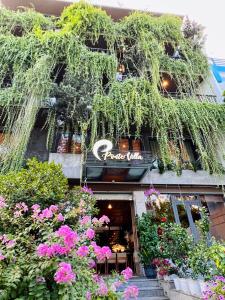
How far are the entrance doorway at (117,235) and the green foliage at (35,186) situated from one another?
462 cm

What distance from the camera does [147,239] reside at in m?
7.65

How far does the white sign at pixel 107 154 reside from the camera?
8.62m

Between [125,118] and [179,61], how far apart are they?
5344mm

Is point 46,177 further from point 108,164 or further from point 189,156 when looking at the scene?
point 189,156

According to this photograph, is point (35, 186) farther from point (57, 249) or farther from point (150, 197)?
point (150, 197)

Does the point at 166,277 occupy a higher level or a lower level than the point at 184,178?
lower

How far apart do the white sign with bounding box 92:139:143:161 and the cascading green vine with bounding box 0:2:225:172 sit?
511mm

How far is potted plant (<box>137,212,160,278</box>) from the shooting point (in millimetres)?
7422

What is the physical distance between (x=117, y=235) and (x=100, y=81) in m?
8.21

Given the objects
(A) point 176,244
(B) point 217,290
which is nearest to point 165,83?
(A) point 176,244

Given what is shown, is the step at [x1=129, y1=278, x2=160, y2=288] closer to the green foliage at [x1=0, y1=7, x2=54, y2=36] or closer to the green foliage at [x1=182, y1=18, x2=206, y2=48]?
Answer: the green foliage at [x1=0, y1=7, x2=54, y2=36]

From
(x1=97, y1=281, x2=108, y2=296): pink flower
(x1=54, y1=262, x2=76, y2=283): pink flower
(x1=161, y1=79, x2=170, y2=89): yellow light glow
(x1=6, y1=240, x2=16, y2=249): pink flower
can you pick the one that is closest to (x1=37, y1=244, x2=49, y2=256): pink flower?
(x1=54, y1=262, x2=76, y2=283): pink flower

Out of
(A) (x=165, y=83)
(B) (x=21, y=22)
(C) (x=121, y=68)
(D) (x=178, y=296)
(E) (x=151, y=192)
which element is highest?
(B) (x=21, y=22)

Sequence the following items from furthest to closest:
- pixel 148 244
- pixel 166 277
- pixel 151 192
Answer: pixel 151 192 < pixel 148 244 < pixel 166 277
